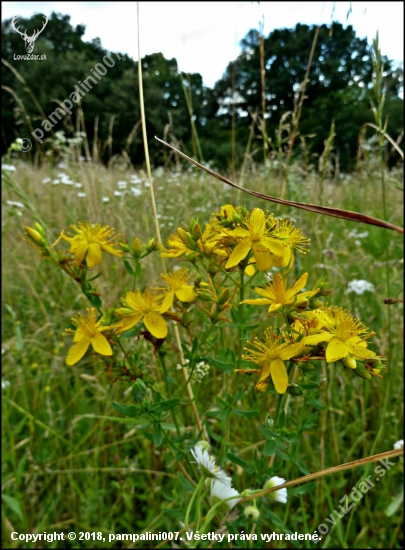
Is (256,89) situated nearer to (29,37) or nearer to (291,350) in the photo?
(29,37)

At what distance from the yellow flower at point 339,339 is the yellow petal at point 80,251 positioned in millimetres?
425

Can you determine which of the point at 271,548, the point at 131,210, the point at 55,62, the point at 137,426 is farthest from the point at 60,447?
the point at 55,62

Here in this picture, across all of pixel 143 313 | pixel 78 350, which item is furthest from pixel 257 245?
pixel 78 350

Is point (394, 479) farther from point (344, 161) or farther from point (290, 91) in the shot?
point (344, 161)

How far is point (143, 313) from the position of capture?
702 mm

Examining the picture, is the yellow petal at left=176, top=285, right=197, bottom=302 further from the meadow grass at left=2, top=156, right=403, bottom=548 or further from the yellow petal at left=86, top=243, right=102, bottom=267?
the meadow grass at left=2, top=156, right=403, bottom=548

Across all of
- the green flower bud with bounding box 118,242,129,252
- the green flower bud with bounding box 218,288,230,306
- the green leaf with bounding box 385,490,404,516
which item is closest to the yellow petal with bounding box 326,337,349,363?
the green flower bud with bounding box 218,288,230,306

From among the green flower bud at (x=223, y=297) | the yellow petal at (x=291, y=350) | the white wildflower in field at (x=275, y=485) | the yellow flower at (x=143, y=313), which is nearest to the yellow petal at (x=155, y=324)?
the yellow flower at (x=143, y=313)

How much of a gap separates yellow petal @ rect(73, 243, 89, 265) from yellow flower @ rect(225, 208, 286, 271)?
29cm

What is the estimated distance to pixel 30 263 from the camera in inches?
107

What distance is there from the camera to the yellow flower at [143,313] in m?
0.68

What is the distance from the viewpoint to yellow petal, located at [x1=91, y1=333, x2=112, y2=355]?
2.19 ft

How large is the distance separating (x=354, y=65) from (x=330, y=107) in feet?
1.07

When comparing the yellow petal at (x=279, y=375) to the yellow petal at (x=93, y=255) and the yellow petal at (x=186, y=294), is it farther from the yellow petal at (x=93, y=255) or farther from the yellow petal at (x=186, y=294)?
the yellow petal at (x=93, y=255)
